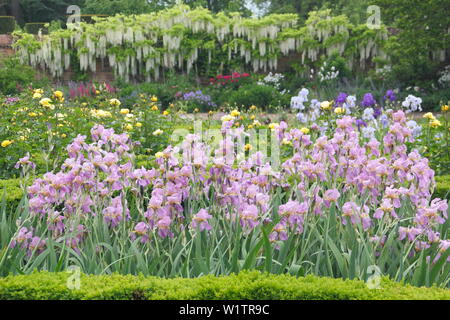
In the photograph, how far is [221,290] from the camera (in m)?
2.38

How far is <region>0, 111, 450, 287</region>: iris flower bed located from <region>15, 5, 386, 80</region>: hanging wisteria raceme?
591 inches

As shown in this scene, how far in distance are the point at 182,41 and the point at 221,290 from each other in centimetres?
1622

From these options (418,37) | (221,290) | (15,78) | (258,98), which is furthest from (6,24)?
(221,290)

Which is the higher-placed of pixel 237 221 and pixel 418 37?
pixel 418 37

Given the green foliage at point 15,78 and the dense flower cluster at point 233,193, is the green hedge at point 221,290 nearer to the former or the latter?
the dense flower cluster at point 233,193

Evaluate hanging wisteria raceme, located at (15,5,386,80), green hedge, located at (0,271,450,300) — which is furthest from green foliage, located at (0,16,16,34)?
green hedge, located at (0,271,450,300)

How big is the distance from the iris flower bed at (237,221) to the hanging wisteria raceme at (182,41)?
15015 millimetres

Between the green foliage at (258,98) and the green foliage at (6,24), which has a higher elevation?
the green foliage at (6,24)

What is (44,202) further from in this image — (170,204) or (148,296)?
(148,296)

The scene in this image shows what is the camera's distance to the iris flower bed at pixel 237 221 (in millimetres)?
2748

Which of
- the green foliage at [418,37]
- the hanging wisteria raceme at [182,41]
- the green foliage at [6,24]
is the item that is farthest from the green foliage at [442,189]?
the green foliage at [6,24]

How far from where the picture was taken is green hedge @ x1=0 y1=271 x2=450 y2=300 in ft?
7.82

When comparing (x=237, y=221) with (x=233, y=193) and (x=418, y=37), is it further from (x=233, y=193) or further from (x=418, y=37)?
(x=418, y=37)

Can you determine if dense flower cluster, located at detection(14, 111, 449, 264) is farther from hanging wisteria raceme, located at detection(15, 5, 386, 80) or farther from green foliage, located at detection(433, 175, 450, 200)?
hanging wisteria raceme, located at detection(15, 5, 386, 80)
